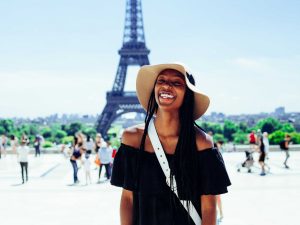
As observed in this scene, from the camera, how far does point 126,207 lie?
7.43ft

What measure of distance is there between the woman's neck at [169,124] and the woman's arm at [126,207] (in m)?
0.41

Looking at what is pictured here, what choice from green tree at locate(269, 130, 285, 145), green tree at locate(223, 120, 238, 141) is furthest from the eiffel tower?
green tree at locate(223, 120, 238, 141)

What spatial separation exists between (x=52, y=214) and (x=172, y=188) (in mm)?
5869

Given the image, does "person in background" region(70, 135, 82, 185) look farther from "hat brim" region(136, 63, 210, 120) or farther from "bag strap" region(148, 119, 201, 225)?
"bag strap" region(148, 119, 201, 225)

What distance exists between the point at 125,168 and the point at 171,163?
297mm

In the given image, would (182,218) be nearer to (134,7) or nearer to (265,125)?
(134,7)

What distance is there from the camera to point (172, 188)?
6.84ft

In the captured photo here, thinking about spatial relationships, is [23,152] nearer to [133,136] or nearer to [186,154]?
[133,136]

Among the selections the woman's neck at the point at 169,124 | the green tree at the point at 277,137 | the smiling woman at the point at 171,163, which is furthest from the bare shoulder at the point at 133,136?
the green tree at the point at 277,137

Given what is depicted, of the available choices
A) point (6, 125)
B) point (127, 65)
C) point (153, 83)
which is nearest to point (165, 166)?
point (153, 83)

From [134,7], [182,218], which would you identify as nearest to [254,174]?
[182,218]

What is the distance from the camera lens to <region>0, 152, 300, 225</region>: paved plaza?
695 cm

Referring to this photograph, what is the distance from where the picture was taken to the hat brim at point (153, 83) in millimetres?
2131

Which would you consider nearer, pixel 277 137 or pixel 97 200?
pixel 97 200
